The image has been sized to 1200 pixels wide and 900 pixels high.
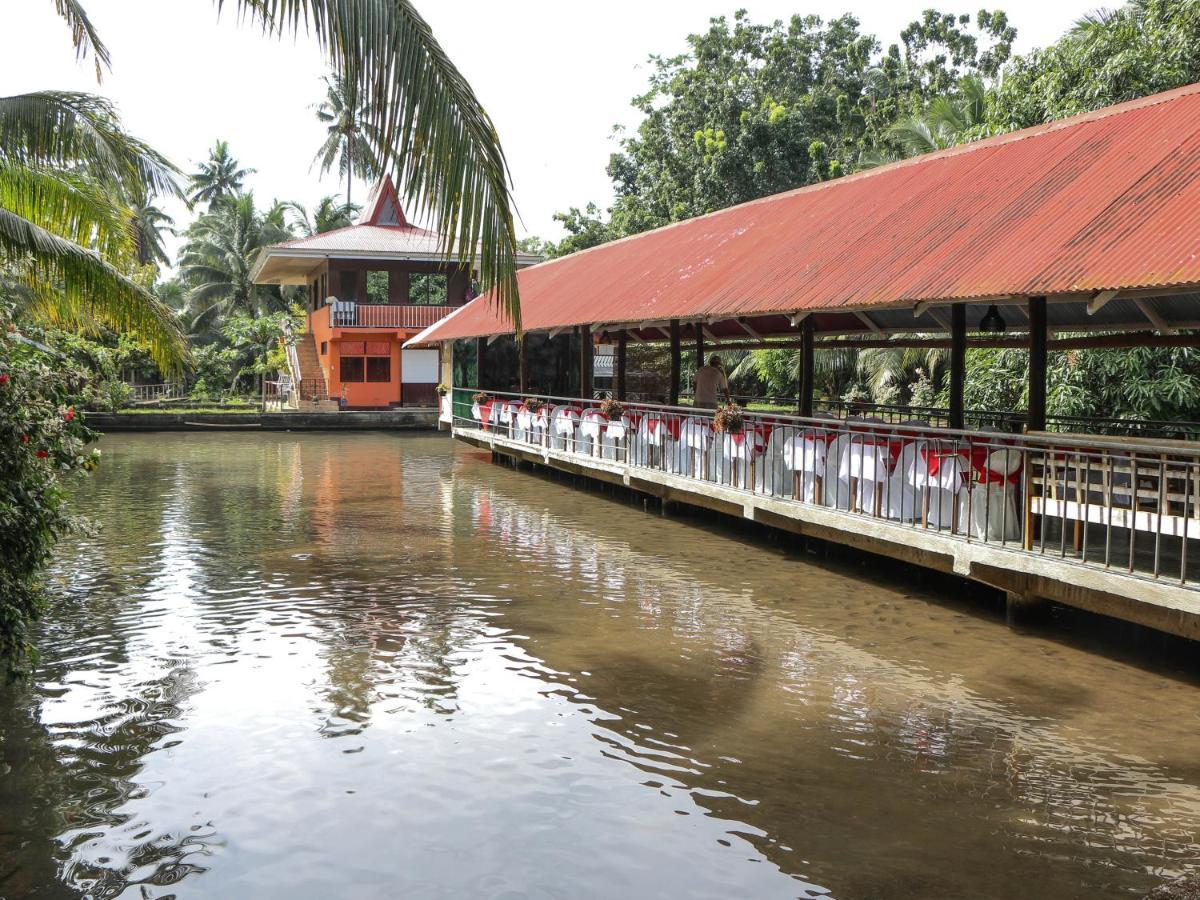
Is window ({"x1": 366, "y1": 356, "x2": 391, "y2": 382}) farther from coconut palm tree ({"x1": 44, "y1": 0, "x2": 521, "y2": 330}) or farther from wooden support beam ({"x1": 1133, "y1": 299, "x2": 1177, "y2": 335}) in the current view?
coconut palm tree ({"x1": 44, "y1": 0, "x2": 521, "y2": 330})

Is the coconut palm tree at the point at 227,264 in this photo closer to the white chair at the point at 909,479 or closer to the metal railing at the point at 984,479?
the metal railing at the point at 984,479

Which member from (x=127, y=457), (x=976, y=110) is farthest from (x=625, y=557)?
(x=976, y=110)

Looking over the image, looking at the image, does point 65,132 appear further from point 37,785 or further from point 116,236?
point 37,785

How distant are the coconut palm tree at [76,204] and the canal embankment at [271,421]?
27040mm

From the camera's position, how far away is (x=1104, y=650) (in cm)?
1026

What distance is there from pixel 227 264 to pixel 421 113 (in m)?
54.2

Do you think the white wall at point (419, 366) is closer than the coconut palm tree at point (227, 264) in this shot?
Yes

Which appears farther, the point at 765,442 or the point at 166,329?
the point at 765,442

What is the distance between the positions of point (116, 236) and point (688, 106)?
3628cm

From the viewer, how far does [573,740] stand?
7.96 m

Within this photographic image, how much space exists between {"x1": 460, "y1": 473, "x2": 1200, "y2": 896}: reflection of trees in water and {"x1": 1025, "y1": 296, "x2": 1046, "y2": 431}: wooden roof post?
291 cm

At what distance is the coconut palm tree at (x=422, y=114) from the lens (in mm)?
5898

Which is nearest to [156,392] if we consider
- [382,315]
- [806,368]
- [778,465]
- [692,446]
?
[382,315]

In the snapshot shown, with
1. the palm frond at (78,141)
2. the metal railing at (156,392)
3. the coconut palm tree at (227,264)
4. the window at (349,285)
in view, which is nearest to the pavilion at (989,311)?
the palm frond at (78,141)
